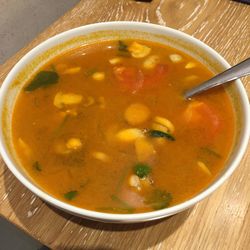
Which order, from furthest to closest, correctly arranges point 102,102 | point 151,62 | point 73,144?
1. point 151,62
2. point 102,102
3. point 73,144

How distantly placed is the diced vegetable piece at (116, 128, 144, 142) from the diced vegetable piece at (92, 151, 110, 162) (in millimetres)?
67

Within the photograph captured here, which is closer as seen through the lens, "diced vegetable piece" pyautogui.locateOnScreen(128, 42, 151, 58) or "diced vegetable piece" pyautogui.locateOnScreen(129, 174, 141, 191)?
"diced vegetable piece" pyautogui.locateOnScreen(129, 174, 141, 191)

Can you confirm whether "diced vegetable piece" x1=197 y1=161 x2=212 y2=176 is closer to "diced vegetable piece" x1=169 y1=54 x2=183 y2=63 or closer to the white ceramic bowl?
the white ceramic bowl

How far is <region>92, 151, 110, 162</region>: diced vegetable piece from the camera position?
1.01 metres

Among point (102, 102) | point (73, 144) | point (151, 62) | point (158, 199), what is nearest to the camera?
point (158, 199)

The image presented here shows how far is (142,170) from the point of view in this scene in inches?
39.2

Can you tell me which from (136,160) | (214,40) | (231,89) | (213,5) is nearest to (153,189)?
(136,160)

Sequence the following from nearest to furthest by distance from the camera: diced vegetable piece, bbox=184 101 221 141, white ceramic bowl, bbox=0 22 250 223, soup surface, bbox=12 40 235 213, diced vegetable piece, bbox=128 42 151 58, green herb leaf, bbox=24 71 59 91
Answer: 1. white ceramic bowl, bbox=0 22 250 223
2. soup surface, bbox=12 40 235 213
3. diced vegetable piece, bbox=184 101 221 141
4. green herb leaf, bbox=24 71 59 91
5. diced vegetable piece, bbox=128 42 151 58

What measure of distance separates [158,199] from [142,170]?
9 centimetres

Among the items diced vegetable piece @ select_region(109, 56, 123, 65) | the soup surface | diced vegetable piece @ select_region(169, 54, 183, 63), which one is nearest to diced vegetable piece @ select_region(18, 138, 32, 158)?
the soup surface

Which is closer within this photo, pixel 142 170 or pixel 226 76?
pixel 142 170

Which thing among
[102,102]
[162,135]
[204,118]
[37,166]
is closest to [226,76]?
[204,118]

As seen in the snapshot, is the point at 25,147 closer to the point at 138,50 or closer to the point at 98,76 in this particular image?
the point at 98,76

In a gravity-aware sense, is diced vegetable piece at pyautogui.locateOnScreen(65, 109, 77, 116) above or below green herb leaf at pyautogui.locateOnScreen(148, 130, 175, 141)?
above
